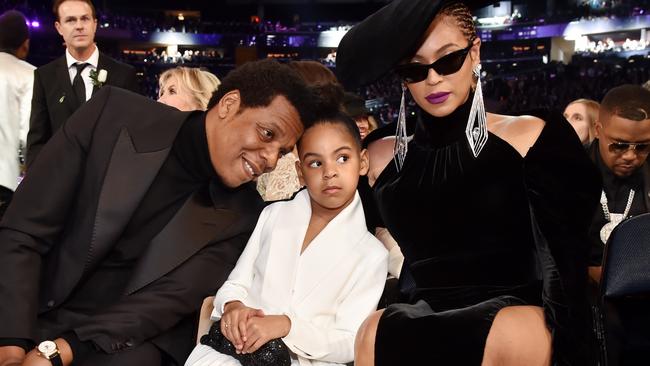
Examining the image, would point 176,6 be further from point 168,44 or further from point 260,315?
point 260,315

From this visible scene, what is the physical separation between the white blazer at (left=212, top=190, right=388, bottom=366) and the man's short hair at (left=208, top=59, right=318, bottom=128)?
374 millimetres

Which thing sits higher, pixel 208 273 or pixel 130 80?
pixel 130 80

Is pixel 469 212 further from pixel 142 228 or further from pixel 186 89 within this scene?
pixel 186 89

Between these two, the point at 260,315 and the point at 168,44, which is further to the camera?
the point at 168,44

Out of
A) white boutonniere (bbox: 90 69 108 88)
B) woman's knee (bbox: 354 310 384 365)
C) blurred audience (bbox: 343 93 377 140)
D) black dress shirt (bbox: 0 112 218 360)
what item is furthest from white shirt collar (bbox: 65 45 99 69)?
woman's knee (bbox: 354 310 384 365)

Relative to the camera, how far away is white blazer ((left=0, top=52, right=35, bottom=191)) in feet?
15.2

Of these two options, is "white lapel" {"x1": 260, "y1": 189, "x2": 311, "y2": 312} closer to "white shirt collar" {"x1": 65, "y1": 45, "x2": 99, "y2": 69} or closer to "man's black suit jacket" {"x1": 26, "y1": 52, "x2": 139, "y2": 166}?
"man's black suit jacket" {"x1": 26, "y1": 52, "x2": 139, "y2": 166}

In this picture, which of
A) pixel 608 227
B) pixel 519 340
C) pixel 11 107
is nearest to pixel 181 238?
pixel 519 340

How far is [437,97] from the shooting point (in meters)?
2.12

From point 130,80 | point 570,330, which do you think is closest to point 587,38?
point 130,80

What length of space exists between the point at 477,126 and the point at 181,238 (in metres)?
1.03

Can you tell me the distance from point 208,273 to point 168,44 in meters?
33.0

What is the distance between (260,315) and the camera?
221 centimetres

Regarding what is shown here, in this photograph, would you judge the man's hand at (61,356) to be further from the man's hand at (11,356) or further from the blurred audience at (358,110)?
the blurred audience at (358,110)
